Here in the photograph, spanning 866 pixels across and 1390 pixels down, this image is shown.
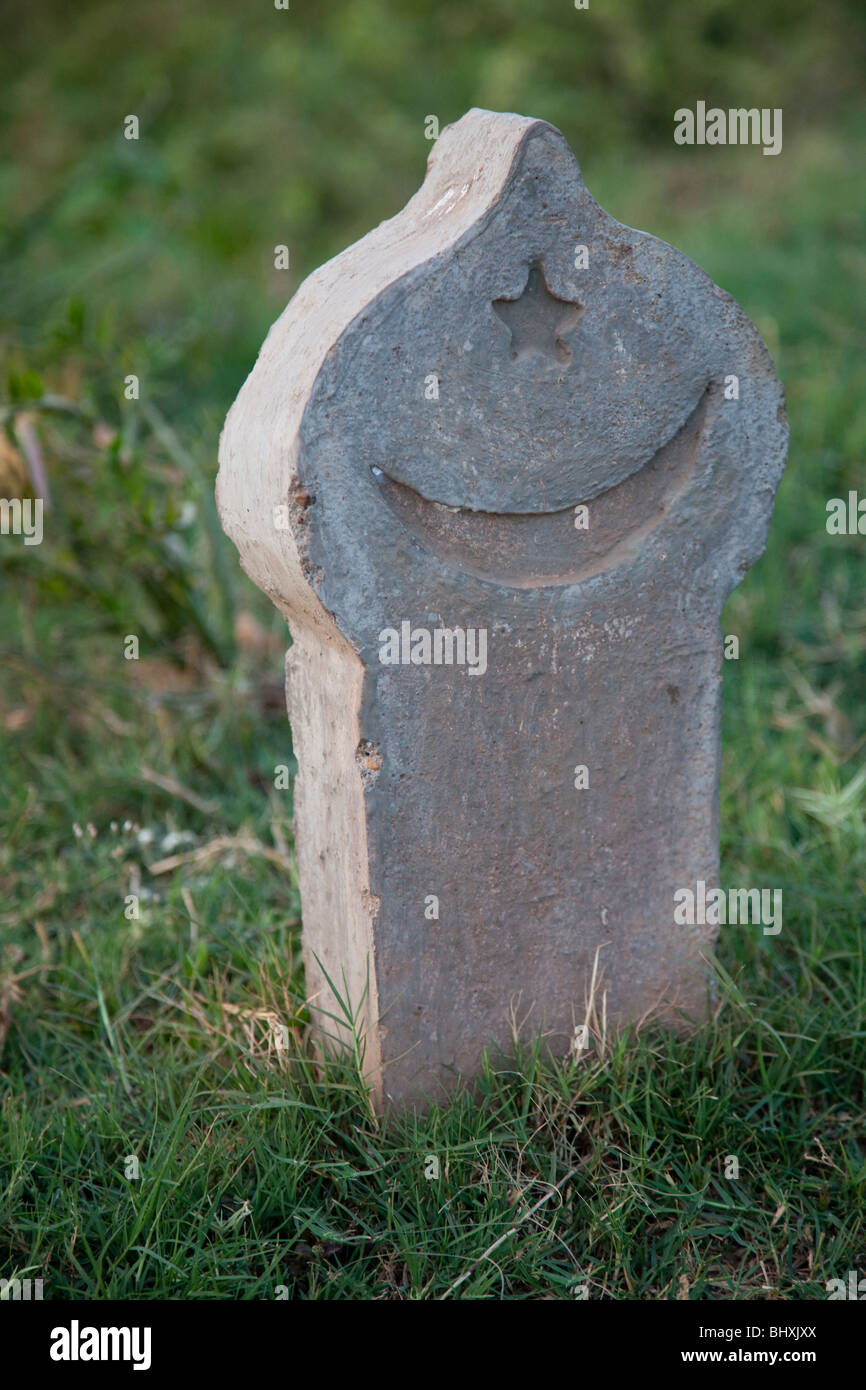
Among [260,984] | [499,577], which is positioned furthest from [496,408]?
[260,984]

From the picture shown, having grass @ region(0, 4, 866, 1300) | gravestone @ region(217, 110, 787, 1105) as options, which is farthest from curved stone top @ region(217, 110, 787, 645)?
grass @ region(0, 4, 866, 1300)

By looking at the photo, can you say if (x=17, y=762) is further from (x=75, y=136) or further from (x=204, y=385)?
(x=75, y=136)

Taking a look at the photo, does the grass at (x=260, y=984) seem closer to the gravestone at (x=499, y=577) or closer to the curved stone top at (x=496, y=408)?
the gravestone at (x=499, y=577)

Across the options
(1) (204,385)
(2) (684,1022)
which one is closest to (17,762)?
(2) (684,1022)

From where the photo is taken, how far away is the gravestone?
176 centimetres

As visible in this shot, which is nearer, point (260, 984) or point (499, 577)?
point (499, 577)

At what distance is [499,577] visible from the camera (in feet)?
6.17

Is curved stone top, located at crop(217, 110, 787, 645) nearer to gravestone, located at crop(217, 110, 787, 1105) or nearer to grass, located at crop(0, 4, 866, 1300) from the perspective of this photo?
gravestone, located at crop(217, 110, 787, 1105)

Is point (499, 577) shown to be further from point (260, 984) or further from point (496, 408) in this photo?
point (260, 984)

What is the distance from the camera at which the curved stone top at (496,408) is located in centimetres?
173

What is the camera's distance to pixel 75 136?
805 centimetres

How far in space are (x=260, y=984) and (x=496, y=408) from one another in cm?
103

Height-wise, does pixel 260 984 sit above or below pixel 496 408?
below

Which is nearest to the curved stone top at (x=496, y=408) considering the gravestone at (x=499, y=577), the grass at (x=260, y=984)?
the gravestone at (x=499, y=577)
